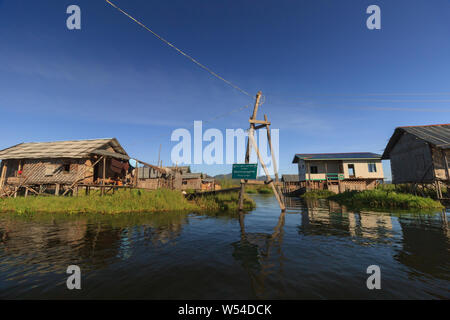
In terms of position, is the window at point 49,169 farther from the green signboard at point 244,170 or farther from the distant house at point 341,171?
the distant house at point 341,171

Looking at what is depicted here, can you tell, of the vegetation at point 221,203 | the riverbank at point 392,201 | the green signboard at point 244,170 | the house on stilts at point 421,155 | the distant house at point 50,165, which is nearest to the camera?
the green signboard at point 244,170

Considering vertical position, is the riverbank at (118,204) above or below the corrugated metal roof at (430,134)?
below

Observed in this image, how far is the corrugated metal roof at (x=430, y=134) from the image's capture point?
15984 millimetres

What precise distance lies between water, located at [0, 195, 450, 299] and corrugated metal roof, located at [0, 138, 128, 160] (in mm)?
13561

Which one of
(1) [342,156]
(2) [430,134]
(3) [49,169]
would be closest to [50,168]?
(3) [49,169]

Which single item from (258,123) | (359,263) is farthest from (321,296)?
(258,123)

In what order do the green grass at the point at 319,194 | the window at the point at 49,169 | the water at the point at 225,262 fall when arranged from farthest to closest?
the green grass at the point at 319,194
the window at the point at 49,169
the water at the point at 225,262

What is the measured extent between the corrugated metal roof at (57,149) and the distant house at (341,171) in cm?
2775

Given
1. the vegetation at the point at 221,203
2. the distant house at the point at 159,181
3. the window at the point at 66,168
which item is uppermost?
the window at the point at 66,168

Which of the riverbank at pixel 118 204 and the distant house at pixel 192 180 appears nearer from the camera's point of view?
the riverbank at pixel 118 204

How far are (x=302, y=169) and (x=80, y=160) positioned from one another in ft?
101

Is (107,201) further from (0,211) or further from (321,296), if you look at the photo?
(321,296)

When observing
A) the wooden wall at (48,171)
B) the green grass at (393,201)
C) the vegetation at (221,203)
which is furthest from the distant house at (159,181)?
the green grass at (393,201)
